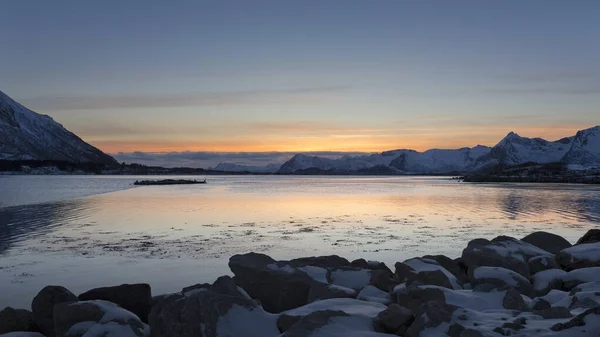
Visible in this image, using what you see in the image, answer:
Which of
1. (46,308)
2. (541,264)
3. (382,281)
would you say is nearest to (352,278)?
(382,281)

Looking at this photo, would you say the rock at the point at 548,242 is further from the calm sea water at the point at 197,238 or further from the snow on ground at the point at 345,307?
the snow on ground at the point at 345,307

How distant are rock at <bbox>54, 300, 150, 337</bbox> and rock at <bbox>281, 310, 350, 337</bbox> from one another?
290 centimetres

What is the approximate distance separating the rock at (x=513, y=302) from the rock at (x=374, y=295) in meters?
2.29

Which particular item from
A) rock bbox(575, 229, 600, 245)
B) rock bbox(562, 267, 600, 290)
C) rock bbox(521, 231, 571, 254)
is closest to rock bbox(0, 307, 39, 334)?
rock bbox(562, 267, 600, 290)

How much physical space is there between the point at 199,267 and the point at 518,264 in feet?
32.4

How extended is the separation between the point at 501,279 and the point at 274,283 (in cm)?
511

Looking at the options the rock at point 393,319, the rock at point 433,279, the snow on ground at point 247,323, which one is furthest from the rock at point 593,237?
the snow on ground at point 247,323

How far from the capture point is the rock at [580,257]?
1334cm

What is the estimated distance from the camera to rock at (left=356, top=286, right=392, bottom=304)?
35.5ft

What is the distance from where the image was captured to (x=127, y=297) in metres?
11.1

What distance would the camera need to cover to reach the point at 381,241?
2392 cm

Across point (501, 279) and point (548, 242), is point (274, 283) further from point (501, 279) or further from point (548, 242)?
point (548, 242)

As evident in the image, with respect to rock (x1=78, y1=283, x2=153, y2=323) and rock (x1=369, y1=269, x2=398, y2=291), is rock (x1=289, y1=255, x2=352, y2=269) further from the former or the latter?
rock (x1=78, y1=283, x2=153, y2=323)

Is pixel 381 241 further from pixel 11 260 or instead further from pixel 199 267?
pixel 11 260
